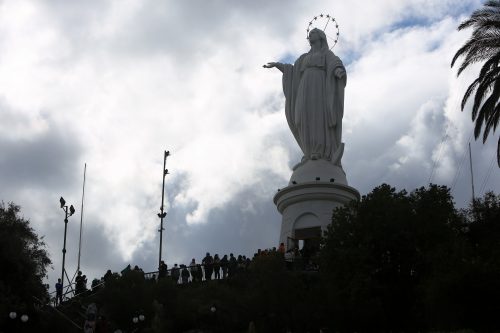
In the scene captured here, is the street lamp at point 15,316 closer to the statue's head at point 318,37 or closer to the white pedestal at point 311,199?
the white pedestal at point 311,199

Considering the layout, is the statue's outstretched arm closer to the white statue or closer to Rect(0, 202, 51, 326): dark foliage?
the white statue

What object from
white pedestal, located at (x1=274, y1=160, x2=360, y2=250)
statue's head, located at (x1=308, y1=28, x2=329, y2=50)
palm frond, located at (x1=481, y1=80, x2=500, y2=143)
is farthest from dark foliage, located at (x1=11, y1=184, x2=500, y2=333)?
statue's head, located at (x1=308, y1=28, x2=329, y2=50)

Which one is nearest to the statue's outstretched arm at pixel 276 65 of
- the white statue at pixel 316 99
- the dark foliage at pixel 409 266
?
the white statue at pixel 316 99

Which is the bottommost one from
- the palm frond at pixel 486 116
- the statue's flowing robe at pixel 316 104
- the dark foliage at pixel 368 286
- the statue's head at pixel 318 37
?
the dark foliage at pixel 368 286

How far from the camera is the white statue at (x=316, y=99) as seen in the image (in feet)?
165

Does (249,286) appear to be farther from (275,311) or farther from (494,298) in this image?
(494,298)

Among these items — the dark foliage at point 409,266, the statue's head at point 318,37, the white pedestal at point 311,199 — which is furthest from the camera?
the statue's head at point 318,37

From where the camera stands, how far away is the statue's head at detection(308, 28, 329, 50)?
52812 mm

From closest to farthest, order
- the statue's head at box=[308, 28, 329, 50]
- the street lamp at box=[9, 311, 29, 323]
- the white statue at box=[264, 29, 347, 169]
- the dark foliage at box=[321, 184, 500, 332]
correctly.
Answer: the dark foliage at box=[321, 184, 500, 332]
the street lamp at box=[9, 311, 29, 323]
the white statue at box=[264, 29, 347, 169]
the statue's head at box=[308, 28, 329, 50]

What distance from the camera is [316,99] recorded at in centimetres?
Answer: 5109

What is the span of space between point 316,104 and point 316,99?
304mm

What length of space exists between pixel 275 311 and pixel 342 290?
120 inches

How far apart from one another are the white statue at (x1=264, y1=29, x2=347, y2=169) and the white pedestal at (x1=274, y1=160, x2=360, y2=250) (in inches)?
66.8

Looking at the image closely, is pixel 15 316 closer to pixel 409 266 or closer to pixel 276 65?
pixel 409 266
